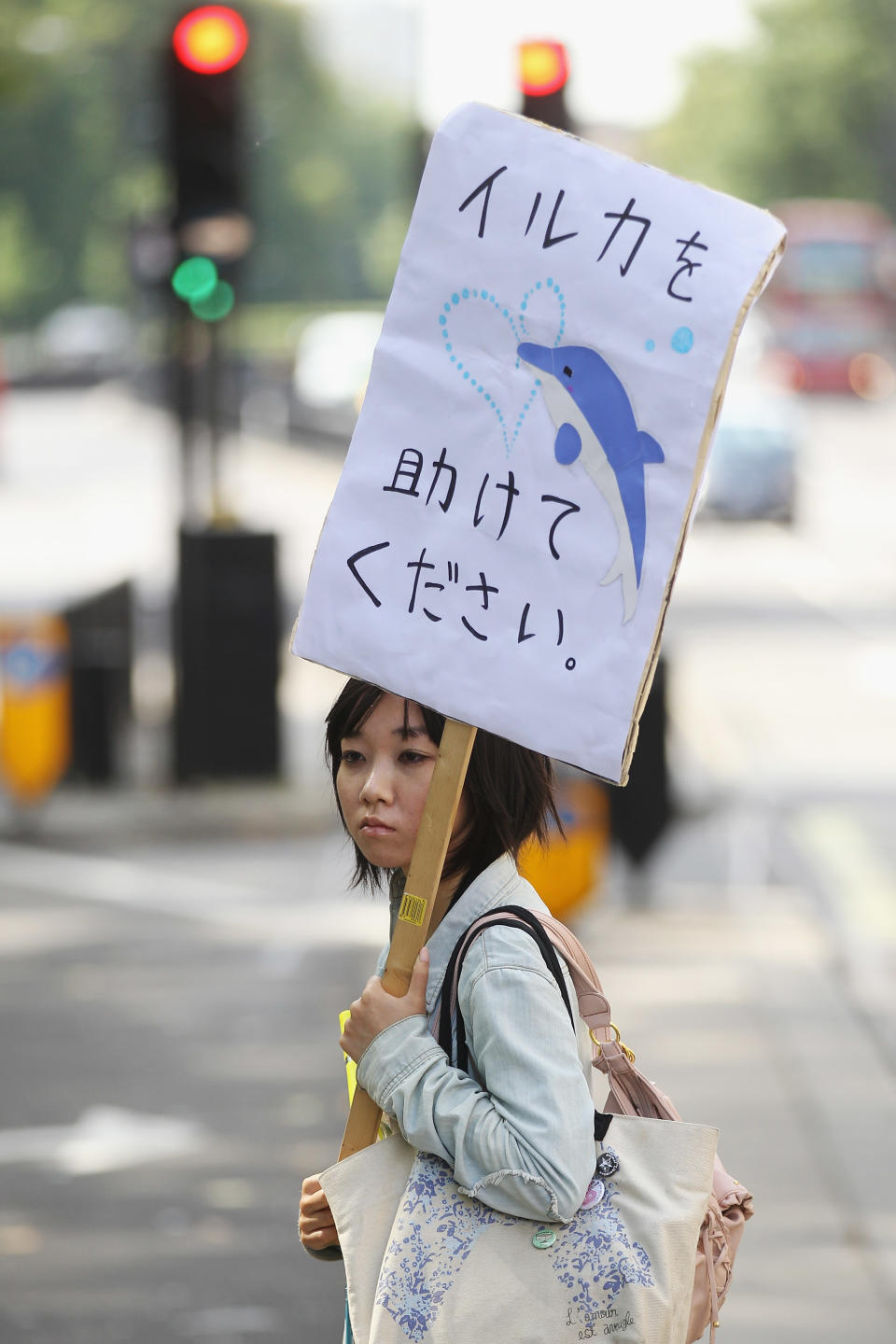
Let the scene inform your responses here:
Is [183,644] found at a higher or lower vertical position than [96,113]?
lower

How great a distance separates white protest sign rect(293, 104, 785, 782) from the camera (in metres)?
2.50

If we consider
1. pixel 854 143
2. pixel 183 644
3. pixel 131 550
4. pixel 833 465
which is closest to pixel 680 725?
pixel 183 644

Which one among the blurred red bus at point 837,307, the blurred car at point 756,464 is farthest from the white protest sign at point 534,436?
the blurred red bus at point 837,307

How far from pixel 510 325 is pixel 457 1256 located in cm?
105

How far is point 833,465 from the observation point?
38.5 meters

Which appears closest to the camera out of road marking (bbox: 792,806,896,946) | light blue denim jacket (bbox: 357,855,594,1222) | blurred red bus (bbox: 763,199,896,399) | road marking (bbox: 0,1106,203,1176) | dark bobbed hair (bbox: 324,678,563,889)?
light blue denim jacket (bbox: 357,855,594,1222)

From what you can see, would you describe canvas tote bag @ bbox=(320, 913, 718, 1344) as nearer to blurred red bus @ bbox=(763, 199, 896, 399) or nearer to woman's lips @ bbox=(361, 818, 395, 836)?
woman's lips @ bbox=(361, 818, 395, 836)

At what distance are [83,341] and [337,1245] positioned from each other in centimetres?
6660

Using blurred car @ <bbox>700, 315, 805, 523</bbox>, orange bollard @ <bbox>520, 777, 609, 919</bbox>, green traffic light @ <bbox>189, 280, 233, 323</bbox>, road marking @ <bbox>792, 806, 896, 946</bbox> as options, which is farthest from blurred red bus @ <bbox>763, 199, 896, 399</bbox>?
orange bollard @ <bbox>520, 777, 609, 919</bbox>

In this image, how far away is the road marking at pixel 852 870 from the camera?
8.99 metres

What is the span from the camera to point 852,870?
999cm

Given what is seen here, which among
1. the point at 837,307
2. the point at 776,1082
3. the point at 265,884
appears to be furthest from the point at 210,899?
the point at 837,307

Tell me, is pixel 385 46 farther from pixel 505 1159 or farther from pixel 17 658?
pixel 505 1159

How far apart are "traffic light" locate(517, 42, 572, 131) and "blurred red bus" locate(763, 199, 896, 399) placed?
4281 cm
